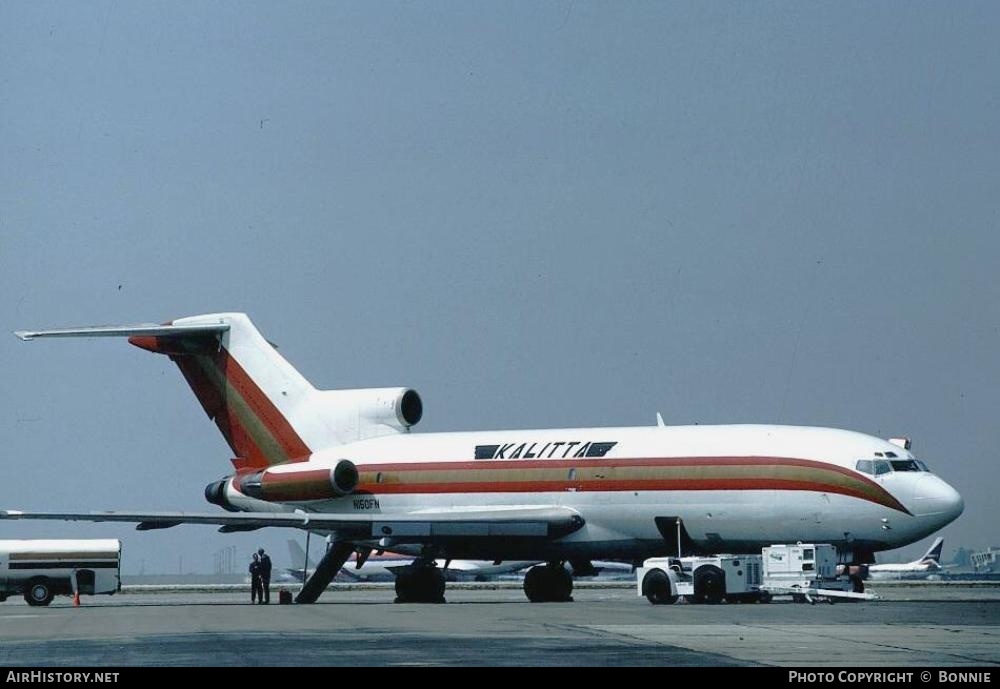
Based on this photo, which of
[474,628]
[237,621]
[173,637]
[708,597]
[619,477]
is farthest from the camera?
[619,477]

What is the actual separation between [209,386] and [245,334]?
2122mm

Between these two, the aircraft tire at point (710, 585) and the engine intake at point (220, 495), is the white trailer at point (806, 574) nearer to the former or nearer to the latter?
the aircraft tire at point (710, 585)

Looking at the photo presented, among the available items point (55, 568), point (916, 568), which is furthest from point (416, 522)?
point (916, 568)

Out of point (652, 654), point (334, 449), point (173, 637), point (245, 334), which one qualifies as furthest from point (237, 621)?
point (245, 334)

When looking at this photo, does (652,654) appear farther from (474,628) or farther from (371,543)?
(371,543)

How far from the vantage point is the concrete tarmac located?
19859 mm

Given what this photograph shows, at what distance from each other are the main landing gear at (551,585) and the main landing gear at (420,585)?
2.56 meters

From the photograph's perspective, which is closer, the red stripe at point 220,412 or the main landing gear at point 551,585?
the main landing gear at point 551,585

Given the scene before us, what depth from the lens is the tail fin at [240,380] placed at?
52156mm

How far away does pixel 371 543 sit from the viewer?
4634 centimetres

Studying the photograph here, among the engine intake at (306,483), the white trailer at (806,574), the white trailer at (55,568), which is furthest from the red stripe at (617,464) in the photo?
the white trailer at (55,568)

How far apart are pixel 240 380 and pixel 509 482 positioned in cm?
1135

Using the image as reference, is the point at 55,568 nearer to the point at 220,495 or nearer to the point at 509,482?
the point at 220,495

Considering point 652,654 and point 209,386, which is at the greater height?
point 209,386
